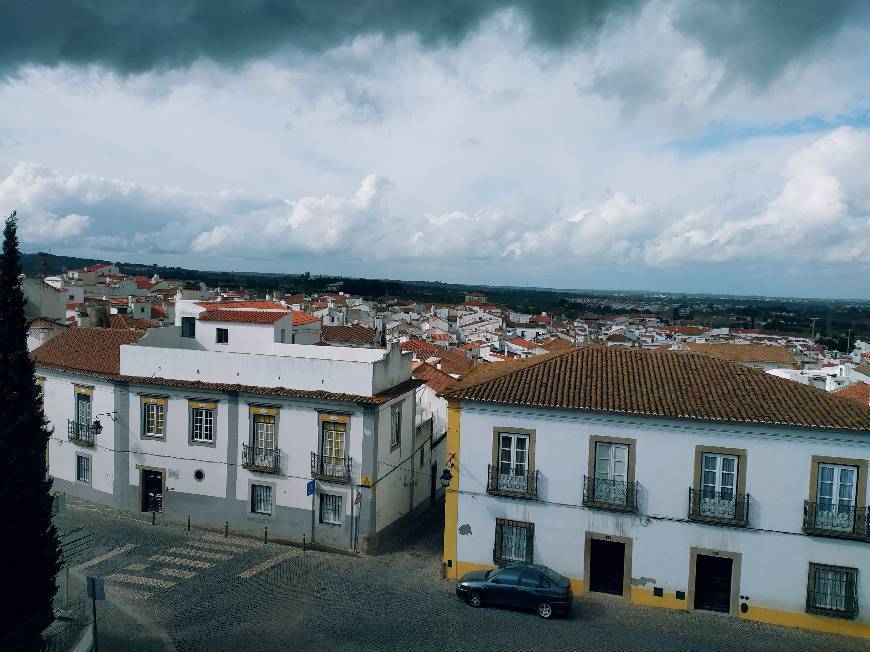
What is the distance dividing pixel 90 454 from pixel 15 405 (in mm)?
12805

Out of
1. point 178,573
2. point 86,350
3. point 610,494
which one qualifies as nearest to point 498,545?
point 610,494

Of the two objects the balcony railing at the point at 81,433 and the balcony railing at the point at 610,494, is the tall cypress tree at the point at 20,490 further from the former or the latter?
the balcony railing at the point at 610,494

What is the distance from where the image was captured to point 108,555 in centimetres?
2305

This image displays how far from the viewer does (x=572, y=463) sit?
67.9 ft

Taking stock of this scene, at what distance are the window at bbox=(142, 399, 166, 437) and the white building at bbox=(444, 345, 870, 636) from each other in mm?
11774

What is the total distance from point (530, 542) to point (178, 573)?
11.1 m

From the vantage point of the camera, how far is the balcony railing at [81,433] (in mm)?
27884

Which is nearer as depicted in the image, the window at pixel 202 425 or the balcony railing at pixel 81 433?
the window at pixel 202 425

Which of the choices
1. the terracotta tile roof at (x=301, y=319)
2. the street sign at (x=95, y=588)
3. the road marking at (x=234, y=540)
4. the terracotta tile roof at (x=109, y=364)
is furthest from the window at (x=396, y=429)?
the street sign at (x=95, y=588)

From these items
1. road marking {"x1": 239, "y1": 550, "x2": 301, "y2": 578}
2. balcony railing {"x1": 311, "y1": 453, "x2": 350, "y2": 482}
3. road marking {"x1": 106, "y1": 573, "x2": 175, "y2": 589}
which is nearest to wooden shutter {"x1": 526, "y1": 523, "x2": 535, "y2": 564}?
balcony railing {"x1": 311, "y1": 453, "x2": 350, "y2": 482}

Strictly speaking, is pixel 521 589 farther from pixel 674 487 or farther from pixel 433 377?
pixel 433 377

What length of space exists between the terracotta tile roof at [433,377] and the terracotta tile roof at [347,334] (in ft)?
61.6

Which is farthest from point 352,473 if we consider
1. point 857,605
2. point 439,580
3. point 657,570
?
point 857,605

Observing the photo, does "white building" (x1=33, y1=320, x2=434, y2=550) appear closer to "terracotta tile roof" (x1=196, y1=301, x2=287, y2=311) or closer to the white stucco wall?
the white stucco wall
